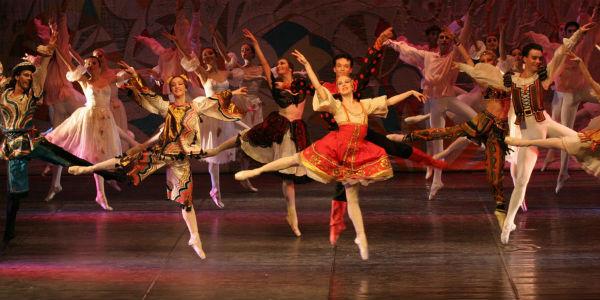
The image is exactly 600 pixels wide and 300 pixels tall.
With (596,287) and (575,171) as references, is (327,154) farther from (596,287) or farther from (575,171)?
(575,171)

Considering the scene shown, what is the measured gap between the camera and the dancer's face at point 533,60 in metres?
8.95

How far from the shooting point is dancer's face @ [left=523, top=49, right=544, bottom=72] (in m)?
8.95

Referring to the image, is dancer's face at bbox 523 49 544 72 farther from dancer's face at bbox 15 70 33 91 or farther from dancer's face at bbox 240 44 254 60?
dancer's face at bbox 240 44 254 60

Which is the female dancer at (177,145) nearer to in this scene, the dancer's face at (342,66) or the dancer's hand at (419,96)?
the dancer's face at (342,66)

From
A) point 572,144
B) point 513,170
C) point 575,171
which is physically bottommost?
point 575,171

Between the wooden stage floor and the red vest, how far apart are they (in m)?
0.96

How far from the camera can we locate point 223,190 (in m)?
12.9

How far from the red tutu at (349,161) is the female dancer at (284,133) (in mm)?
1242

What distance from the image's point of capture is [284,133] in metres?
9.55

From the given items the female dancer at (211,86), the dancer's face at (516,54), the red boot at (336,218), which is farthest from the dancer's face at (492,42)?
the red boot at (336,218)

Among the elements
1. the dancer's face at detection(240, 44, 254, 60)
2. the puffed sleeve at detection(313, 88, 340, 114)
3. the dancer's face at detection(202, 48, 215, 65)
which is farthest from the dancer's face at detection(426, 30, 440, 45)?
the puffed sleeve at detection(313, 88, 340, 114)

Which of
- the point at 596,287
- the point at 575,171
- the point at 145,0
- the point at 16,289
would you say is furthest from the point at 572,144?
the point at 145,0

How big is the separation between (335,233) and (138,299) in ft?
6.25

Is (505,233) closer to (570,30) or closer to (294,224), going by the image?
(294,224)
